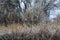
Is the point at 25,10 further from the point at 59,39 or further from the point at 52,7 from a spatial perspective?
the point at 59,39

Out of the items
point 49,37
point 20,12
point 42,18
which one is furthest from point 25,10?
point 49,37

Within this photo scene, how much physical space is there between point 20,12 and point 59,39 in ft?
7.50

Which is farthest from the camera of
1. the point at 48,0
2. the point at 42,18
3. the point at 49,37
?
the point at 48,0

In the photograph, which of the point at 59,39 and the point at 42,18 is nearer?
the point at 59,39

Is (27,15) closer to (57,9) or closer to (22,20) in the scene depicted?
(22,20)

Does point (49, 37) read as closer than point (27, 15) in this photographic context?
Yes

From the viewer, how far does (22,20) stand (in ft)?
24.2

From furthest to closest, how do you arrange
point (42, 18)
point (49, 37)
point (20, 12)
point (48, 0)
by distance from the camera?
point (48, 0), point (20, 12), point (42, 18), point (49, 37)

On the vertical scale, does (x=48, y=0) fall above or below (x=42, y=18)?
above

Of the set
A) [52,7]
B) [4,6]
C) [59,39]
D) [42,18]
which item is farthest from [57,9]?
[59,39]

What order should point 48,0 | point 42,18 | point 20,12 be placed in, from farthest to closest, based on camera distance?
point 48,0 < point 20,12 < point 42,18

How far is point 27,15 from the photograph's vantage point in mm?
7348

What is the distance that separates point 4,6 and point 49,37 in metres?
2.77

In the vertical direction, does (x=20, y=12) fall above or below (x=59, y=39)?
above
